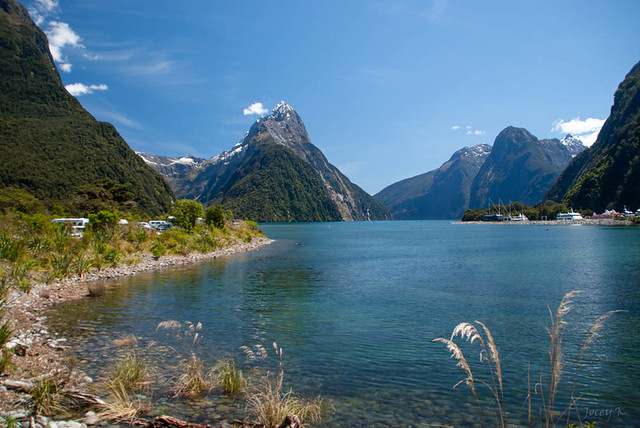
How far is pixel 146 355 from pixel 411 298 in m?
15.9

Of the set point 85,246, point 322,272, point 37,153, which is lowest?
point 322,272

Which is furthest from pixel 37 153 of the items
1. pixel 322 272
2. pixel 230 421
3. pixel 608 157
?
pixel 608 157

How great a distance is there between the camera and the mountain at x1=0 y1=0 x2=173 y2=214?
119m

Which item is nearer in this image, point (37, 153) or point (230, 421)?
point (230, 421)

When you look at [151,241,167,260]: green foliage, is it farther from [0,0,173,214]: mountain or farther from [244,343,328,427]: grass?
[0,0,173,214]: mountain

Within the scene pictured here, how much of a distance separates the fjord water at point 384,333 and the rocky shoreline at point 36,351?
799 millimetres

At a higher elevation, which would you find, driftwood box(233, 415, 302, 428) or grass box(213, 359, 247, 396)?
driftwood box(233, 415, 302, 428)

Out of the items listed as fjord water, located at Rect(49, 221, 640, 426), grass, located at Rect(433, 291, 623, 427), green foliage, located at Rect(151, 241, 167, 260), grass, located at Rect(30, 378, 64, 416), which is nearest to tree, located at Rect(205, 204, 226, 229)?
green foliage, located at Rect(151, 241, 167, 260)

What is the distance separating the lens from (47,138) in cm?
13500

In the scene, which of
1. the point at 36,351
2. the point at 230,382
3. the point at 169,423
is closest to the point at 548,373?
the point at 230,382

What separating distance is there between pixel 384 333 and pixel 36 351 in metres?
12.3

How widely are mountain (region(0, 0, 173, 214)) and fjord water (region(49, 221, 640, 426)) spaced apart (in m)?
90.5

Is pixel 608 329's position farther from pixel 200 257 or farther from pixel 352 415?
pixel 200 257

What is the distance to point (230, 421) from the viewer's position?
26.5 feet
